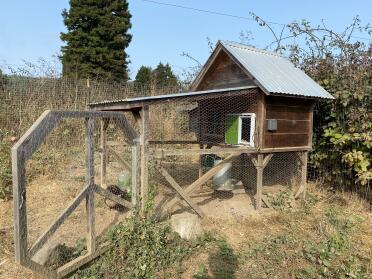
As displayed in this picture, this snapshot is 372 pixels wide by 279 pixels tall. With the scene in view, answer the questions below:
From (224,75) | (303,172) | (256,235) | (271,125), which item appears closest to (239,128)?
(271,125)

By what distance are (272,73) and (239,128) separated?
113 centimetres

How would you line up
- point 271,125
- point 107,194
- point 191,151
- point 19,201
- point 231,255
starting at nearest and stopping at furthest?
point 19,201 < point 107,194 < point 231,255 < point 191,151 < point 271,125

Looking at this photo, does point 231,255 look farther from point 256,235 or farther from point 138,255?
point 138,255

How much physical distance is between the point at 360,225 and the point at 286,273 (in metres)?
2.26

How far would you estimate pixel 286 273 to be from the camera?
152 inches

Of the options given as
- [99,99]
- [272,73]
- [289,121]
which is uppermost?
[272,73]

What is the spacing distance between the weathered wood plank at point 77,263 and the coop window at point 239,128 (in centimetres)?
298

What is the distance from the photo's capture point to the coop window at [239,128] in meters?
5.83

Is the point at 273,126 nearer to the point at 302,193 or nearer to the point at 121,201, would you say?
the point at 302,193

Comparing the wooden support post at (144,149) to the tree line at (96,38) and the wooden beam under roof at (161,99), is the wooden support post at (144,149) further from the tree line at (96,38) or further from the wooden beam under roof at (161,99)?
the tree line at (96,38)

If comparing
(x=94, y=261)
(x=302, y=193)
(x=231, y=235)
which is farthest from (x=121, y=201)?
(x=302, y=193)

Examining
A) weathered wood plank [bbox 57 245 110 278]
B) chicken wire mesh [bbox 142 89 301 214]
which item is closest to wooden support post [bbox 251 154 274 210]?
→ chicken wire mesh [bbox 142 89 301 214]

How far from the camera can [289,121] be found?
5906mm

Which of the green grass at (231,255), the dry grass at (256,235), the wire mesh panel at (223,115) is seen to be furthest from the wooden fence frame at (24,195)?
the wire mesh panel at (223,115)
